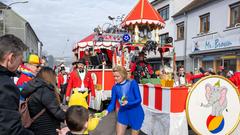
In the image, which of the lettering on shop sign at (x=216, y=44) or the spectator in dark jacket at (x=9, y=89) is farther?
the lettering on shop sign at (x=216, y=44)

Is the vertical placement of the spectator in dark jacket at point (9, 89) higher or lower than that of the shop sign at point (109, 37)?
lower

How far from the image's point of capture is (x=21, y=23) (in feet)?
178

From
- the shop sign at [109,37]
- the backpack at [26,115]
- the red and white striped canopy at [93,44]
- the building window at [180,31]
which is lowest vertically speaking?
the backpack at [26,115]

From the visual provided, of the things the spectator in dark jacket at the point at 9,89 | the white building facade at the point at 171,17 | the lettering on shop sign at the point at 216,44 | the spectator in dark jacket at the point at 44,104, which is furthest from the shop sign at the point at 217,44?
the spectator in dark jacket at the point at 9,89

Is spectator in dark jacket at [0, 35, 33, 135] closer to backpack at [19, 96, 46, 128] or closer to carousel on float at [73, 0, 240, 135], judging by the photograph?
backpack at [19, 96, 46, 128]

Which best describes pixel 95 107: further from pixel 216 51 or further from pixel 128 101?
pixel 216 51

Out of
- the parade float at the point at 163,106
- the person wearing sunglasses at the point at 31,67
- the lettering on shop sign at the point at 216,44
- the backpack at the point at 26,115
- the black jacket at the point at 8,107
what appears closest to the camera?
the black jacket at the point at 8,107

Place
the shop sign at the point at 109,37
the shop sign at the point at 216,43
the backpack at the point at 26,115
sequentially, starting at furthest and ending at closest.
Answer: the shop sign at the point at 216,43 < the shop sign at the point at 109,37 < the backpack at the point at 26,115

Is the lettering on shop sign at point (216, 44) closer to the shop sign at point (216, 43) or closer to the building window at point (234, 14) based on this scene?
the shop sign at point (216, 43)

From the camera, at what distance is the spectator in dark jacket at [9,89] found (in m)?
1.71

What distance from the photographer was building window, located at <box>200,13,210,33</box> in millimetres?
19903

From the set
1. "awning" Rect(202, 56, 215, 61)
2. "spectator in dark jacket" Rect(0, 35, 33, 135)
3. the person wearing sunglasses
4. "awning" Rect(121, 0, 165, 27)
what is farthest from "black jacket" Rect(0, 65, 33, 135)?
"awning" Rect(202, 56, 215, 61)

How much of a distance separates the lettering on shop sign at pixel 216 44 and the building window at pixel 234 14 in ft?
4.03

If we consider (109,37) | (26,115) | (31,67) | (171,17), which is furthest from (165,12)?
(26,115)
